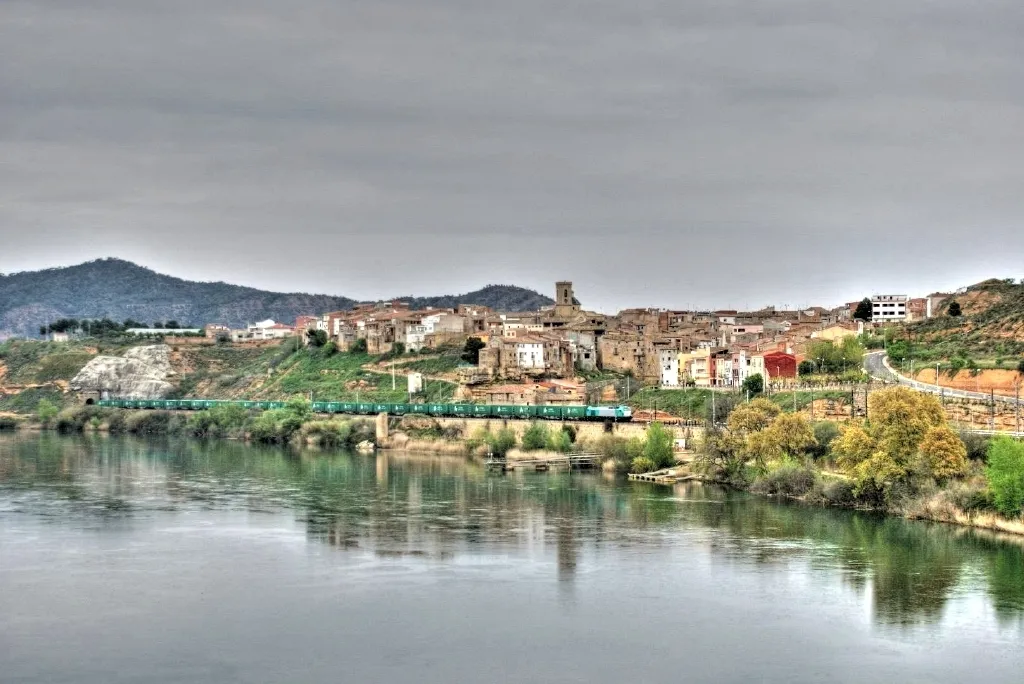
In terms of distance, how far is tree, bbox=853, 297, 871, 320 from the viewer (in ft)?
303

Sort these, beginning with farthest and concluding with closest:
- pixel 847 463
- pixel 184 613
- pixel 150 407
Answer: pixel 150 407
pixel 847 463
pixel 184 613

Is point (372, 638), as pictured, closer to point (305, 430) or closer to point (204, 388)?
point (305, 430)

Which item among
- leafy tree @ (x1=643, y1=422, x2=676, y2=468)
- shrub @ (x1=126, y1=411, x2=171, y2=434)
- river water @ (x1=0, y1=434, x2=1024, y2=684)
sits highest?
shrub @ (x1=126, y1=411, x2=171, y2=434)

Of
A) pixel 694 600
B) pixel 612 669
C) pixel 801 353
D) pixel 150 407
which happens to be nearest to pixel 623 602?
Result: pixel 694 600

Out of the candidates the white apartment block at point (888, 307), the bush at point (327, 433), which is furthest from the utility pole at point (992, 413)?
the white apartment block at point (888, 307)

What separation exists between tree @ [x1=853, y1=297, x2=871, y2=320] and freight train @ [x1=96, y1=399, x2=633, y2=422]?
3412cm

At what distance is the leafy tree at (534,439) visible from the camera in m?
58.1

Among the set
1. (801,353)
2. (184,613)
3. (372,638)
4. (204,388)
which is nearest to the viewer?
(372,638)

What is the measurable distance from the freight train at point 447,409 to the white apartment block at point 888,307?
36713mm

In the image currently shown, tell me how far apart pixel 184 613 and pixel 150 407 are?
63.0 metres

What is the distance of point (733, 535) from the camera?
35.6 metres

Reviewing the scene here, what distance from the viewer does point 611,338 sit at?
81.8 m

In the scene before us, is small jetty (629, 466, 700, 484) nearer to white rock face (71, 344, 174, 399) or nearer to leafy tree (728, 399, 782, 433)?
leafy tree (728, 399, 782, 433)

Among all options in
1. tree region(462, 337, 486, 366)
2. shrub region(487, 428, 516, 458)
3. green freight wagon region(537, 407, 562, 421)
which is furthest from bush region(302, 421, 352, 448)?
tree region(462, 337, 486, 366)
